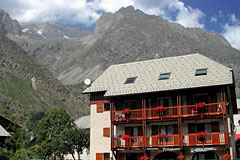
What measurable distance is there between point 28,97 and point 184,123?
95549 millimetres

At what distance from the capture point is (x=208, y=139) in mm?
31141

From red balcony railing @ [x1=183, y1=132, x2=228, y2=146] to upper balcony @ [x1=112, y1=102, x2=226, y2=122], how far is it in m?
1.94

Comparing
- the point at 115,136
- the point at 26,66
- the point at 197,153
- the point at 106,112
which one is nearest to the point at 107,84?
the point at 106,112

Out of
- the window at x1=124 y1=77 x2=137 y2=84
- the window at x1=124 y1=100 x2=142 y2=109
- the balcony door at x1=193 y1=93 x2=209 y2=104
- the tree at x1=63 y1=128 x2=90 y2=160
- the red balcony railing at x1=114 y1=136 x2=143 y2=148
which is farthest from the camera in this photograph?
the tree at x1=63 y1=128 x2=90 y2=160

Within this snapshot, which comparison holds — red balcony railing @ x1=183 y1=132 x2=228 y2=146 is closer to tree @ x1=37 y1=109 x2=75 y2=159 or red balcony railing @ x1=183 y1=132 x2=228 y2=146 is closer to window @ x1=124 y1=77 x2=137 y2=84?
window @ x1=124 y1=77 x2=137 y2=84

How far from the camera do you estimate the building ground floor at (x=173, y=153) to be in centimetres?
3093

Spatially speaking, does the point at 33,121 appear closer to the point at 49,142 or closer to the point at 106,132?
the point at 49,142

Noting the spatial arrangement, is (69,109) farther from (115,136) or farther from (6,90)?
(115,136)

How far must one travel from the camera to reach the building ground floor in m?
30.9

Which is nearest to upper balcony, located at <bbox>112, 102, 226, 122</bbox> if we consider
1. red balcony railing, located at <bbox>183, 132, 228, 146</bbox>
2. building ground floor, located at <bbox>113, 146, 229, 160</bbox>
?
red balcony railing, located at <bbox>183, 132, 228, 146</bbox>

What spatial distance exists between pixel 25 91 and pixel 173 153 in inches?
3886

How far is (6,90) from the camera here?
114m

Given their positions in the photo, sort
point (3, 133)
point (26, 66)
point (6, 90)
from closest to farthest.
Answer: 1. point (3, 133)
2. point (6, 90)
3. point (26, 66)

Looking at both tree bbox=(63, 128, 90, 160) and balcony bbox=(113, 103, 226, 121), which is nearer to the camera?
balcony bbox=(113, 103, 226, 121)
